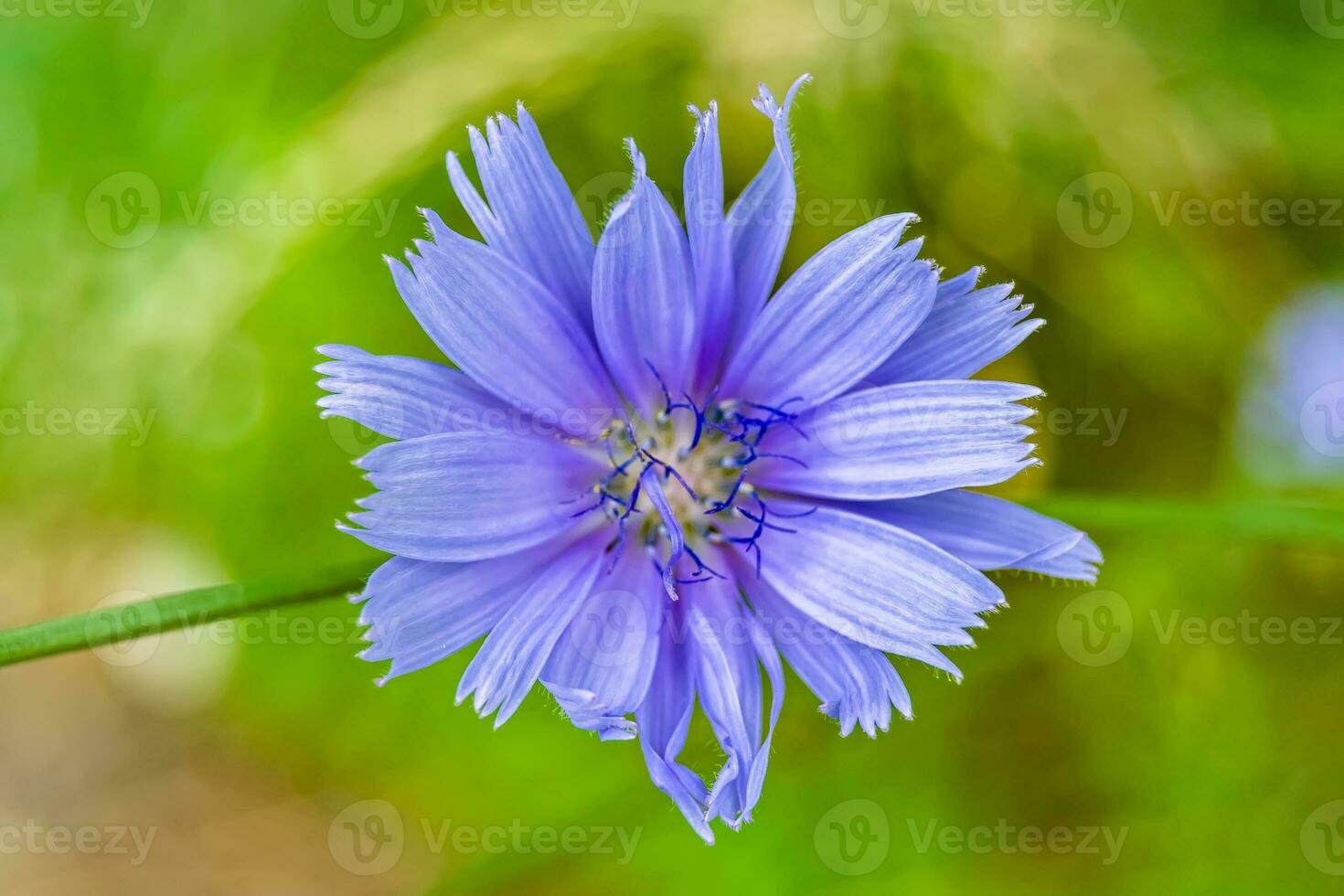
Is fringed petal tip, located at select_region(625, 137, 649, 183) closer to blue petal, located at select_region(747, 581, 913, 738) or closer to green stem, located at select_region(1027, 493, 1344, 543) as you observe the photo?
blue petal, located at select_region(747, 581, 913, 738)

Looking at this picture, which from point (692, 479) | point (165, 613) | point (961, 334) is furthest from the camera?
point (692, 479)

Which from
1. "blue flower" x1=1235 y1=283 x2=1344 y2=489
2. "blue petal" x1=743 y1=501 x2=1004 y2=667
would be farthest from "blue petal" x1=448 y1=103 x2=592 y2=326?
"blue flower" x1=1235 y1=283 x2=1344 y2=489

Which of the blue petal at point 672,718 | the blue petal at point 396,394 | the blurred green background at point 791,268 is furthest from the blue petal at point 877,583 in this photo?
the blurred green background at point 791,268

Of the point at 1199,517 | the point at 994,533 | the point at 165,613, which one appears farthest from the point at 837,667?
the point at 165,613

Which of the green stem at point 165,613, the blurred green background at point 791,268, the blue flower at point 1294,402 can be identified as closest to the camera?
the green stem at point 165,613

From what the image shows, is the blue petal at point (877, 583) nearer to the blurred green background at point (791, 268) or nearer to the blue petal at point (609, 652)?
the blue petal at point (609, 652)

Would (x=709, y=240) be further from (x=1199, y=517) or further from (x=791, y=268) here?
(x=791, y=268)

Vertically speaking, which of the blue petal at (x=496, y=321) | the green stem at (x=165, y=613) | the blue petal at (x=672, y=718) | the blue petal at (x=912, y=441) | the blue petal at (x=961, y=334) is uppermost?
the blue petal at (x=496, y=321)
